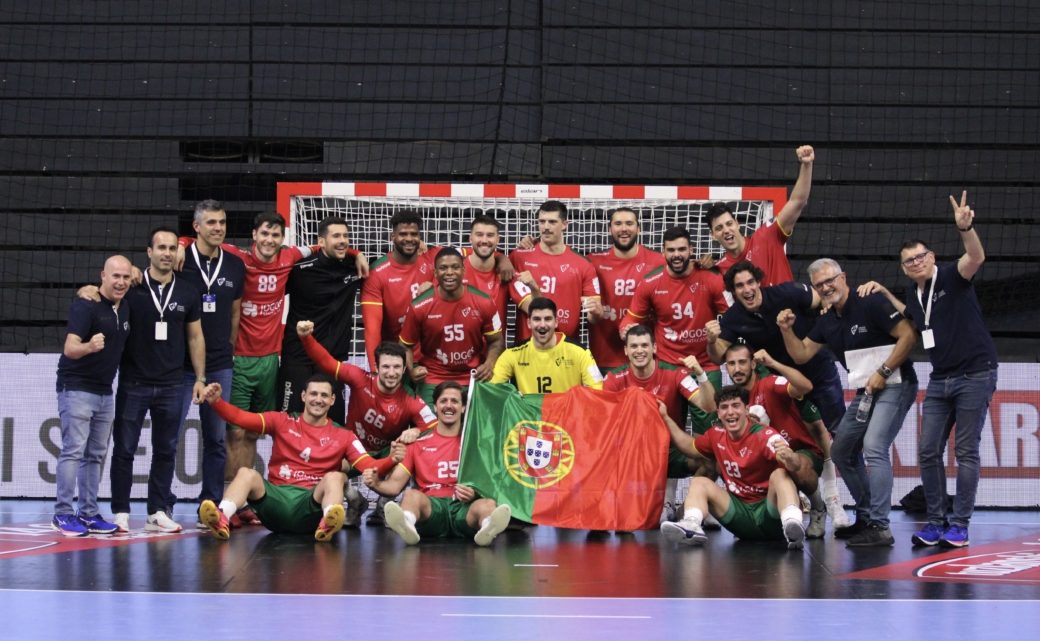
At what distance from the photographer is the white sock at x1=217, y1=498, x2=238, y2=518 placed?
7.84 meters

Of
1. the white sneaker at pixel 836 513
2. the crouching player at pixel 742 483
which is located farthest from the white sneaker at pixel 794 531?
the white sneaker at pixel 836 513

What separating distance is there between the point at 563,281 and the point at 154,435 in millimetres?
3057

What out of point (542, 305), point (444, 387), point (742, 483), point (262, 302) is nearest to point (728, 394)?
point (742, 483)

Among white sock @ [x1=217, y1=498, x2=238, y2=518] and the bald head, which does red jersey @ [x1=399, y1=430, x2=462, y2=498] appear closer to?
white sock @ [x1=217, y1=498, x2=238, y2=518]

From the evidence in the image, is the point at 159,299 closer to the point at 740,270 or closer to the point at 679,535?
the point at 679,535

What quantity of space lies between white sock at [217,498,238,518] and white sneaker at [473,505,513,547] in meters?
1.58

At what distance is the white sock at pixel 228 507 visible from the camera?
25.7 ft

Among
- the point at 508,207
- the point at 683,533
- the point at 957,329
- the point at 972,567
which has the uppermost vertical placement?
the point at 508,207

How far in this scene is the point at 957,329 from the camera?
7.47 m

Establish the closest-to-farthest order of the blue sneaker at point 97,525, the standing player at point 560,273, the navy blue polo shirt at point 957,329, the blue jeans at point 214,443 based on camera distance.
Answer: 1. the navy blue polo shirt at point 957,329
2. the blue sneaker at point 97,525
3. the blue jeans at point 214,443
4. the standing player at point 560,273

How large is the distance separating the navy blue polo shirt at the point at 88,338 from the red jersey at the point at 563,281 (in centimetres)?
275

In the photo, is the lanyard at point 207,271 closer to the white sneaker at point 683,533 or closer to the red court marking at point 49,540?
the red court marking at point 49,540

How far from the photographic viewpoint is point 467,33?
1476 centimetres

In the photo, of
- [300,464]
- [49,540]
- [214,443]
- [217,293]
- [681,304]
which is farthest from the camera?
[681,304]
